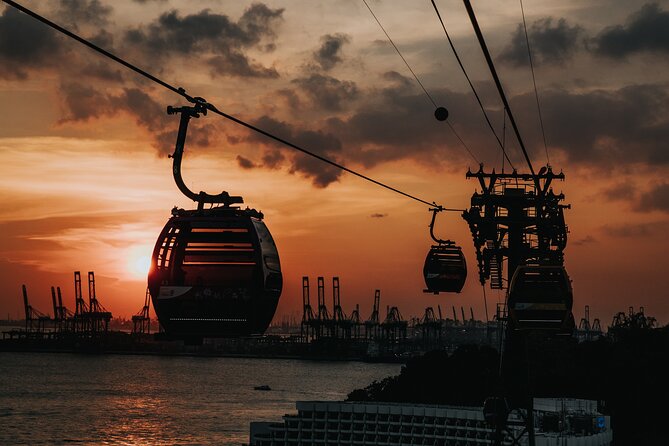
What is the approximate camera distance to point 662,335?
102812mm

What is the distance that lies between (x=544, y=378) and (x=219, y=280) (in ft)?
258

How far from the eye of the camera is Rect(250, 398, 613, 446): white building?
5216cm

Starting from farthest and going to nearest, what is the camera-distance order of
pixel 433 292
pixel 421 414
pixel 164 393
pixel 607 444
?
1. pixel 164 393
2. pixel 421 414
3. pixel 607 444
4. pixel 433 292

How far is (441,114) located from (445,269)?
1184 centimetres

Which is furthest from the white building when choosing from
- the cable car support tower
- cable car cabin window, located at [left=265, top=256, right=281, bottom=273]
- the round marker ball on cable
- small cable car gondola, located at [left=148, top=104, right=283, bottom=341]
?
small cable car gondola, located at [left=148, top=104, right=283, bottom=341]

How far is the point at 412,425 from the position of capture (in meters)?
62.5

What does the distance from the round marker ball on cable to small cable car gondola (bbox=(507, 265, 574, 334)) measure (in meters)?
3.53

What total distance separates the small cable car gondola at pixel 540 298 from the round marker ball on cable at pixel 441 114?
353cm

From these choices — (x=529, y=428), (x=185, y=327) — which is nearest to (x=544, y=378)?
(x=529, y=428)

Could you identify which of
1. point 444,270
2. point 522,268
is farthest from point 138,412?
point 522,268

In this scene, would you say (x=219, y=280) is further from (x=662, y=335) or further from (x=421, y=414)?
(x=662, y=335)

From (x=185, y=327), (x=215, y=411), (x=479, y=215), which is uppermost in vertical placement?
(x=479, y=215)

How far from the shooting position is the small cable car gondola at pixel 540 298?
68.8 ft

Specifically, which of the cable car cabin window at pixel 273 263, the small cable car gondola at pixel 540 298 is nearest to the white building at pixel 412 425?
the small cable car gondola at pixel 540 298
